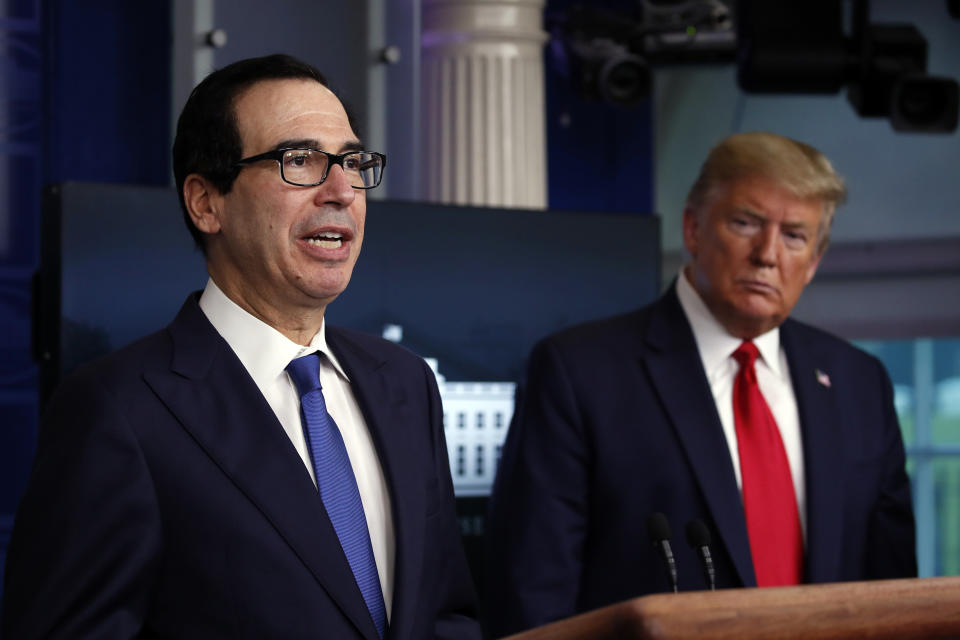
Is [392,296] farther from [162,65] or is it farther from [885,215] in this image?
[885,215]

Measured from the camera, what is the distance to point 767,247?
2361 mm

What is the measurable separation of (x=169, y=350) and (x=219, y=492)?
0.20m

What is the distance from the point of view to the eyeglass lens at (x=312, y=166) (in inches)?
60.0

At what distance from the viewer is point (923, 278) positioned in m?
5.36

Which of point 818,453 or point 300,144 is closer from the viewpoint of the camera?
point 300,144

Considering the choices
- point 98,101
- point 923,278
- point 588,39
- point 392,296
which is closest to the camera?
point 392,296

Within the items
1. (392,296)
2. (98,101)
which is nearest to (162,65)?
(98,101)

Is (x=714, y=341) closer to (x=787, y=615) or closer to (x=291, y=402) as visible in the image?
(x=291, y=402)

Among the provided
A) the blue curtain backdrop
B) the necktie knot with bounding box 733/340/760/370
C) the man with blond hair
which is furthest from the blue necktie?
the blue curtain backdrop

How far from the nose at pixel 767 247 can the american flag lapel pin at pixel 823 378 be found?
0.80ft

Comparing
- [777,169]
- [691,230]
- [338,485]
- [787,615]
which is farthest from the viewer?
[691,230]

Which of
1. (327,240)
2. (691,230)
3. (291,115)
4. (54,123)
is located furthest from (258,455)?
(54,123)

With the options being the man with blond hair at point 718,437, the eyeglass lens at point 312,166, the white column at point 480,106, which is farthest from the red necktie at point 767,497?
the white column at point 480,106

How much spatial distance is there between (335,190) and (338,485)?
350 millimetres
